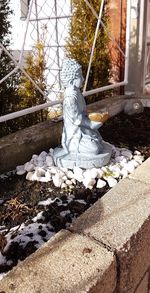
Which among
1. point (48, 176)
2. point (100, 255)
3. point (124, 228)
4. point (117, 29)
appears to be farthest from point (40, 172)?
point (117, 29)

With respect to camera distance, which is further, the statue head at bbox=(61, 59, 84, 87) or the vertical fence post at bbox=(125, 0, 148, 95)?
the vertical fence post at bbox=(125, 0, 148, 95)

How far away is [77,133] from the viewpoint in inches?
87.3

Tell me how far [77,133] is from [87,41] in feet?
8.54

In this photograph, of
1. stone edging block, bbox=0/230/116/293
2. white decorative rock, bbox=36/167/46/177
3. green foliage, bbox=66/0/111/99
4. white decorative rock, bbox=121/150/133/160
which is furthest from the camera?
green foliage, bbox=66/0/111/99

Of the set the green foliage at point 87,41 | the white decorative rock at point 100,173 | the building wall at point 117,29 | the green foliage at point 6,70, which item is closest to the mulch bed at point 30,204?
the white decorative rock at point 100,173

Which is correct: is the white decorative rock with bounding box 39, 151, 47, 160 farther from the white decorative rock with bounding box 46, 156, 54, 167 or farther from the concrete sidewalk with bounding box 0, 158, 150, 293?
the concrete sidewalk with bounding box 0, 158, 150, 293

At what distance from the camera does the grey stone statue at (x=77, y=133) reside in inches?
82.6

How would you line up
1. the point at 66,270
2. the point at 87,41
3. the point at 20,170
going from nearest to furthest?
the point at 66,270 → the point at 20,170 → the point at 87,41

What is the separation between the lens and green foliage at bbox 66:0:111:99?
4344 mm

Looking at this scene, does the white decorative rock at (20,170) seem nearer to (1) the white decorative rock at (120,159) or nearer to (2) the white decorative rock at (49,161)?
(2) the white decorative rock at (49,161)

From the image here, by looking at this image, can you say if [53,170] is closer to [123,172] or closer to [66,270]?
[123,172]

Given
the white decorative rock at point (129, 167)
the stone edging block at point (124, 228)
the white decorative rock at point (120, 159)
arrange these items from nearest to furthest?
the stone edging block at point (124, 228)
the white decorative rock at point (129, 167)
the white decorative rock at point (120, 159)

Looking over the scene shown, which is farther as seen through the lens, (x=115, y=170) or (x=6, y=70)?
(x=6, y=70)

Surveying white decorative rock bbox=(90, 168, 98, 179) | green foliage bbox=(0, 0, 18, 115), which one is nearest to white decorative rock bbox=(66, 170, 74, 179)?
white decorative rock bbox=(90, 168, 98, 179)
